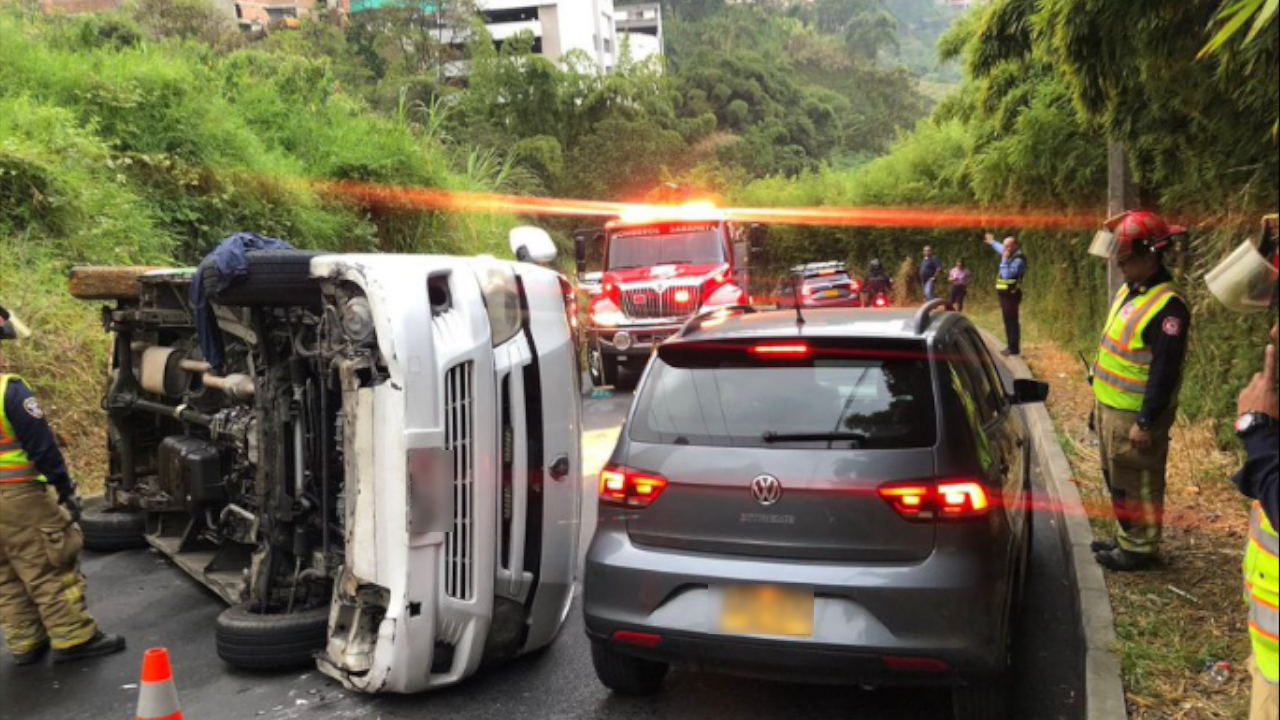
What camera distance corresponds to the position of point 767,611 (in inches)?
129

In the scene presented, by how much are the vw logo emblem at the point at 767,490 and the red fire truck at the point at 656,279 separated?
28.7 ft

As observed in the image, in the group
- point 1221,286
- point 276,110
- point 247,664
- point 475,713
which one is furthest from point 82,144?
point 1221,286

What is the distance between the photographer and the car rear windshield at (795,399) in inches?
135

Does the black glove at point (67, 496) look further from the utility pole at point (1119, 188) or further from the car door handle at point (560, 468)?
the utility pole at point (1119, 188)

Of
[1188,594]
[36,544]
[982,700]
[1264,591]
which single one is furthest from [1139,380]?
[36,544]

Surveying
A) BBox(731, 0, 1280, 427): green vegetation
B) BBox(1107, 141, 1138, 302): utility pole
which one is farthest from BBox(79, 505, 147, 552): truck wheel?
BBox(1107, 141, 1138, 302): utility pole

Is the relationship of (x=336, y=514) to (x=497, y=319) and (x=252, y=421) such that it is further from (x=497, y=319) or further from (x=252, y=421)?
(x=497, y=319)

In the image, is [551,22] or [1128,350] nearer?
[1128,350]

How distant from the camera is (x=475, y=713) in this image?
391 cm

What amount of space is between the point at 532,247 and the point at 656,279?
23.8ft

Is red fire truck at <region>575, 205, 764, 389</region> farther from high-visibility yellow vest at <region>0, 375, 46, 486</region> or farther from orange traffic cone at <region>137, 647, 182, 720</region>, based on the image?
orange traffic cone at <region>137, 647, 182, 720</region>

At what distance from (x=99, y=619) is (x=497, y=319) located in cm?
302

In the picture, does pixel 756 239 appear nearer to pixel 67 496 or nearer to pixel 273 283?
pixel 273 283

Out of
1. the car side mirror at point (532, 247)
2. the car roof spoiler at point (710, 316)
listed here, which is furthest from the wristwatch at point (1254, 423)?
the car side mirror at point (532, 247)
